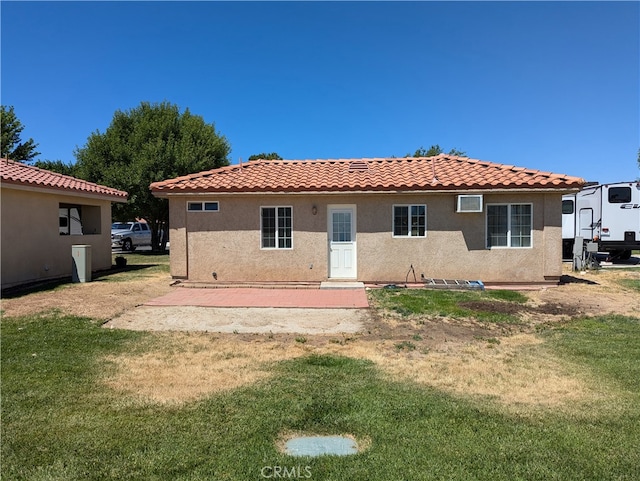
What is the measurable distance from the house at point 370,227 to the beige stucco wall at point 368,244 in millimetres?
30

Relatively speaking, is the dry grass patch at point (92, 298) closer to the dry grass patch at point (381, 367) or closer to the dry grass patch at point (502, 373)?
the dry grass patch at point (381, 367)

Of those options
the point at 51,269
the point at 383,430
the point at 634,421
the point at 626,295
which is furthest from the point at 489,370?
the point at 51,269

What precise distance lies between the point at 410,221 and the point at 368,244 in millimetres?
1421

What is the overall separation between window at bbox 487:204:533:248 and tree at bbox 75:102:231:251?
1768 cm

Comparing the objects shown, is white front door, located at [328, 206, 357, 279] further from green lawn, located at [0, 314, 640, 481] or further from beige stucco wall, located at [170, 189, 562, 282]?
green lawn, located at [0, 314, 640, 481]

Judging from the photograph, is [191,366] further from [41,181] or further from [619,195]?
[619,195]

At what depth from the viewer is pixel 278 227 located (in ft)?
41.8

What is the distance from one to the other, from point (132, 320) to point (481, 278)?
9.39m

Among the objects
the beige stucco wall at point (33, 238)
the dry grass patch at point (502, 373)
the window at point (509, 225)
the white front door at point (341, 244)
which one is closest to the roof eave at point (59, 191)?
the beige stucco wall at point (33, 238)

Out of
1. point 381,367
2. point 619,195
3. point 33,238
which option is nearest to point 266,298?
point 381,367

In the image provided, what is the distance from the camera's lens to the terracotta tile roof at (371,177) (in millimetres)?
11891

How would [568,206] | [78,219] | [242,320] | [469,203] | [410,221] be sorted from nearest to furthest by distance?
[242,320] → [469,203] → [410,221] → [78,219] → [568,206]

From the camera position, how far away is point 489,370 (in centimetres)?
541

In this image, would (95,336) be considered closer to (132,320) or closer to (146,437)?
(132,320)
